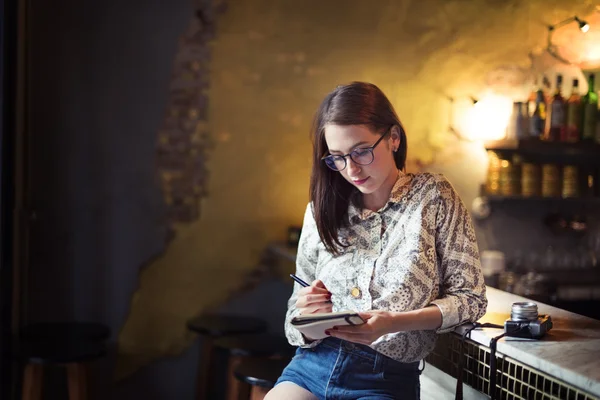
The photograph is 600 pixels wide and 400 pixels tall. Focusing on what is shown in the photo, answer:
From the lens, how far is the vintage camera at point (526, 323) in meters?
1.89

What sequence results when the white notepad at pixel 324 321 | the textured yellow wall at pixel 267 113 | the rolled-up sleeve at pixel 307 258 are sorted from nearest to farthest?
the white notepad at pixel 324 321, the rolled-up sleeve at pixel 307 258, the textured yellow wall at pixel 267 113

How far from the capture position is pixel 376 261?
2.05 m

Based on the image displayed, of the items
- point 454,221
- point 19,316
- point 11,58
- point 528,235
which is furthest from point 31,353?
point 528,235

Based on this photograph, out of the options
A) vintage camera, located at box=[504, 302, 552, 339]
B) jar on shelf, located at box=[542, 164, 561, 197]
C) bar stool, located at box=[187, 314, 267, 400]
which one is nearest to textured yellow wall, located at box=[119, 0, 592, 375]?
bar stool, located at box=[187, 314, 267, 400]

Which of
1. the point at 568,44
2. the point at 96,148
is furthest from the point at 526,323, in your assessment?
the point at 568,44

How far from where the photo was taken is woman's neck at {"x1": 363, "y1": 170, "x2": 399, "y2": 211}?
2141mm

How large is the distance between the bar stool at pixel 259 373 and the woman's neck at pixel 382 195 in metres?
0.87

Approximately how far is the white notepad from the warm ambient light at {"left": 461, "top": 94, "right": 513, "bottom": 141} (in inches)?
115

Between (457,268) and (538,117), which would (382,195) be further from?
(538,117)

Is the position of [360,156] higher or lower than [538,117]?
lower

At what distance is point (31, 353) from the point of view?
9.89 feet

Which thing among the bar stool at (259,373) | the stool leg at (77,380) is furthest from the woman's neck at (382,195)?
the stool leg at (77,380)

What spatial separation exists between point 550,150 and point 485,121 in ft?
1.40

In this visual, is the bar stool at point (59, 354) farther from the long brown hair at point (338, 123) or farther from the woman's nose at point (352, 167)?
the woman's nose at point (352, 167)
